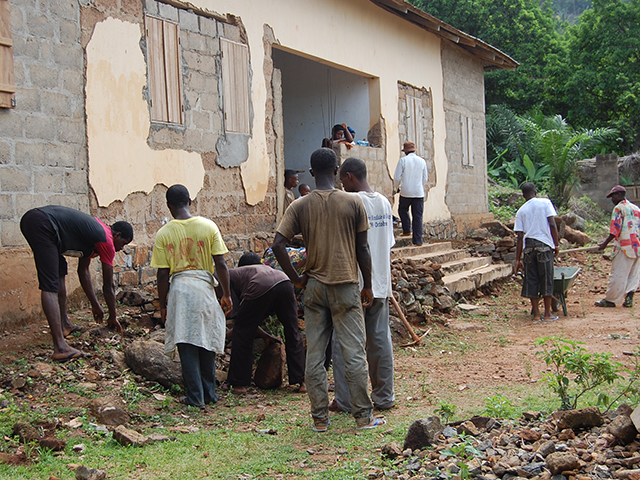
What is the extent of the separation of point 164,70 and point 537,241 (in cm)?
561

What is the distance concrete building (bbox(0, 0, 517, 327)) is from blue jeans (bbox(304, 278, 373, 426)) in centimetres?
338

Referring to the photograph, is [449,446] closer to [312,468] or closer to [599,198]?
[312,468]

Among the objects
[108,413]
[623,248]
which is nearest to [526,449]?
[108,413]

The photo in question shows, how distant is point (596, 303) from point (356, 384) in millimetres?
7043

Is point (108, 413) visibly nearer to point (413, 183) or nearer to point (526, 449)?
point (526, 449)

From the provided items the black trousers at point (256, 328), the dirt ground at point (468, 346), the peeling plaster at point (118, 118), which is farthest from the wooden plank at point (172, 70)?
the black trousers at point (256, 328)

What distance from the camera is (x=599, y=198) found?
2166 cm

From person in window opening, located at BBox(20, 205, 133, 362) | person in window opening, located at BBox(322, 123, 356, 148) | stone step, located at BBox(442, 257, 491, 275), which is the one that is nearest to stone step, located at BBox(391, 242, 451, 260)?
stone step, located at BBox(442, 257, 491, 275)

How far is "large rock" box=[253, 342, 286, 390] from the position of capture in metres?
5.70

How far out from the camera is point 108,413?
4.52 m

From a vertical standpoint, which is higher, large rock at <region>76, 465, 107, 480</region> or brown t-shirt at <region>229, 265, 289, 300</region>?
brown t-shirt at <region>229, 265, 289, 300</region>

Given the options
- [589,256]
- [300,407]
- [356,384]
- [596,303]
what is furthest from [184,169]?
[589,256]

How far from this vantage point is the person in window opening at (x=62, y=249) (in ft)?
17.1

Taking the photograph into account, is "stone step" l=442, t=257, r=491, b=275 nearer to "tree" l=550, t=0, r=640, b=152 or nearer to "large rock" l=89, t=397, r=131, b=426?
"large rock" l=89, t=397, r=131, b=426
